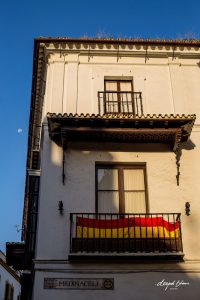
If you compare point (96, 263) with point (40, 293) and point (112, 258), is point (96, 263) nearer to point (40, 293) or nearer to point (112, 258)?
point (112, 258)

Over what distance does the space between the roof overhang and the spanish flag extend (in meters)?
2.41

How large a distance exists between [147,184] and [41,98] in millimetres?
5529

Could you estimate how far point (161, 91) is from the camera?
1425 cm

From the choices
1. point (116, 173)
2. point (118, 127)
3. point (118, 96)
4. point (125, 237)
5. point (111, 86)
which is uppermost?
point (111, 86)

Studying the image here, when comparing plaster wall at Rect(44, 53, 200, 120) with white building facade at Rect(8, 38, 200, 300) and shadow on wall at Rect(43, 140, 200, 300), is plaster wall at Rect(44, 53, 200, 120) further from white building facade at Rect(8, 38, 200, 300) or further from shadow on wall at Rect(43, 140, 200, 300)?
shadow on wall at Rect(43, 140, 200, 300)

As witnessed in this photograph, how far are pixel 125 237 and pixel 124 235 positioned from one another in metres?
0.06

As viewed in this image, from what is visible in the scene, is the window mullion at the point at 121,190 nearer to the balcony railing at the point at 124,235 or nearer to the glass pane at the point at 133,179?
the glass pane at the point at 133,179

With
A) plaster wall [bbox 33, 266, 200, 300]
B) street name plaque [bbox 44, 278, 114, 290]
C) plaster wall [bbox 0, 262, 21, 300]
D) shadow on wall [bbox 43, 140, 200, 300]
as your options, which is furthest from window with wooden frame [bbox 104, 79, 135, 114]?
plaster wall [bbox 0, 262, 21, 300]

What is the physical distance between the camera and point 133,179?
12.7m

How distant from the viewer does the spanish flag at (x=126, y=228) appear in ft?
37.0

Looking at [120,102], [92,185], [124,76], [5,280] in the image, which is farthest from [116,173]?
[5,280]

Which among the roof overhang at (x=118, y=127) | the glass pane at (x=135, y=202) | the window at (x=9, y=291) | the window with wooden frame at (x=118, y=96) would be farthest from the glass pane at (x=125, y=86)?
the window at (x=9, y=291)

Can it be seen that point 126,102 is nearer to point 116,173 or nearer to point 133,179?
point 116,173

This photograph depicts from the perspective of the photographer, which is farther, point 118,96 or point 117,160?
point 118,96
